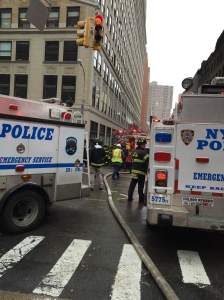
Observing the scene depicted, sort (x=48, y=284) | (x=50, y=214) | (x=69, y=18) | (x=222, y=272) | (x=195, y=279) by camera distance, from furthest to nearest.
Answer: (x=69, y=18) → (x=50, y=214) → (x=222, y=272) → (x=195, y=279) → (x=48, y=284)

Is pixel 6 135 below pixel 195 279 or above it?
above

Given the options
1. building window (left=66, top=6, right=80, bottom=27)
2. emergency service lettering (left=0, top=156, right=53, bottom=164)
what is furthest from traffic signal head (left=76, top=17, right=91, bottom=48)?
building window (left=66, top=6, right=80, bottom=27)

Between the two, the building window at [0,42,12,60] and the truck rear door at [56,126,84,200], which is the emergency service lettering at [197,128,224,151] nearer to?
the truck rear door at [56,126,84,200]

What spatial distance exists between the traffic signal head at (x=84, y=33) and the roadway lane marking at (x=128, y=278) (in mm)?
7531

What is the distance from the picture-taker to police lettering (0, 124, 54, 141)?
6676mm

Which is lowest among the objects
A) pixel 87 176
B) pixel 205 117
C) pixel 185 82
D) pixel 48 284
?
pixel 48 284

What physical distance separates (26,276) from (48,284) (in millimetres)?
403

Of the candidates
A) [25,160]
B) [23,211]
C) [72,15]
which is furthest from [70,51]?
[23,211]

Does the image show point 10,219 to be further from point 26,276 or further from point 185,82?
point 185,82

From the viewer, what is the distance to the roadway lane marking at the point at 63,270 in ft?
15.0

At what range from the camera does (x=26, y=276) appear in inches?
194

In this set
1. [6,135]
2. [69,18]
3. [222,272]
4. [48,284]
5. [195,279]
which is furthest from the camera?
[69,18]

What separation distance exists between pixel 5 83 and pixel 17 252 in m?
34.4

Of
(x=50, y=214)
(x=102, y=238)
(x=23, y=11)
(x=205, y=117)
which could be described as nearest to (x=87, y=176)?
(x=50, y=214)
